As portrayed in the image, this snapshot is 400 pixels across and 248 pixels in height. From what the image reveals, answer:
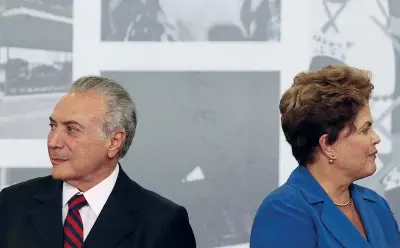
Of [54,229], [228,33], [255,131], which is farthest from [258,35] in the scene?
[54,229]

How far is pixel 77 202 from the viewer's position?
6.89 ft

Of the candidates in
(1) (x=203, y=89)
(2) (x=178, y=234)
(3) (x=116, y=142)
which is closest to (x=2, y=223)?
(3) (x=116, y=142)

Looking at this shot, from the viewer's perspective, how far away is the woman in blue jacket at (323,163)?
6.58 feet

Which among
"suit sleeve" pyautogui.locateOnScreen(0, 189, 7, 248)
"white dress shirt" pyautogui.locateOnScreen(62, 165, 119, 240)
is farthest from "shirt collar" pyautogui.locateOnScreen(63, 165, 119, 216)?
"suit sleeve" pyautogui.locateOnScreen(0, 189, 7, 248)

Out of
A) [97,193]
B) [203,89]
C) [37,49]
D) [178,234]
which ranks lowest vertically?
[178,234]

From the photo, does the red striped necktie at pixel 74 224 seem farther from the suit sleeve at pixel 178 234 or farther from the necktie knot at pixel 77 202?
the suit sleeve at pixel 178 234

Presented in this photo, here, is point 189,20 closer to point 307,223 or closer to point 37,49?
point 37,49

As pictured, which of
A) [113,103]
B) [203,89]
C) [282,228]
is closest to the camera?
[282,228]

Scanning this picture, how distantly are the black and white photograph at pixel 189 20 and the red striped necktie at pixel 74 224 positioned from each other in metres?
0.88

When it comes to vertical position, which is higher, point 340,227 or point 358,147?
point 358,147

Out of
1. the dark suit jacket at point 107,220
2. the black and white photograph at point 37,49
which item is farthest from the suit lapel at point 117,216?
the black and white photograph at point 37,49

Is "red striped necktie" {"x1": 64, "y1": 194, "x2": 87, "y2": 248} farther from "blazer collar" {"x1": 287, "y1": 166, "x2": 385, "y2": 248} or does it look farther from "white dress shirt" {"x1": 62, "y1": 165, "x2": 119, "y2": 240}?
"blazer collar" {"x1": 287, "y1": 166, "x2": 385, "y2": 248}

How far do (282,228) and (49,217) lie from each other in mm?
625

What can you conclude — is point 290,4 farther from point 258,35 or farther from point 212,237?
point 212,237
